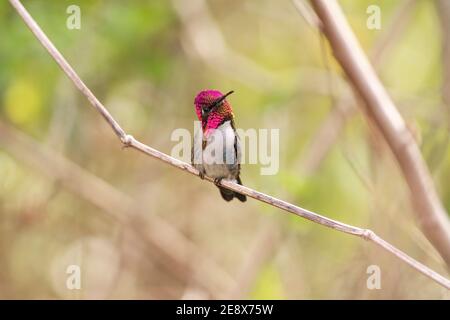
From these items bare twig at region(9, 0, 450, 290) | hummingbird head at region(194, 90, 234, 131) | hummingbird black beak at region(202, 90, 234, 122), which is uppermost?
hummingbird head at region(194, 90, 234, 131)

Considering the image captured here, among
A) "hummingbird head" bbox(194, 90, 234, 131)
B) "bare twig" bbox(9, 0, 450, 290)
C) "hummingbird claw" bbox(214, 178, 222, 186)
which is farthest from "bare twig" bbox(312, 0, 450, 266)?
"hummingbird claw" bbox(214, 178, 222, 186)

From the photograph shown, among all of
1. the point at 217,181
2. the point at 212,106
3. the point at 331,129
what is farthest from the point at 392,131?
the point at 331,129

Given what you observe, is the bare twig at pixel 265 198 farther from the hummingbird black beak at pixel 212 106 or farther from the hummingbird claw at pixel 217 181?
the hummingbird claw at pixel 217 181

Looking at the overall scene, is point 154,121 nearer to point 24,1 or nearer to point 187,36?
point 187,36

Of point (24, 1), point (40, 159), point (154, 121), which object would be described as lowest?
point (40, 159)

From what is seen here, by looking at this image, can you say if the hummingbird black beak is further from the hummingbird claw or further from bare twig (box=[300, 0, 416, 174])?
bare twig (box=[300, 0, 416, 174])

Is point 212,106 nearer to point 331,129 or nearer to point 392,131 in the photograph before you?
point 392,131
